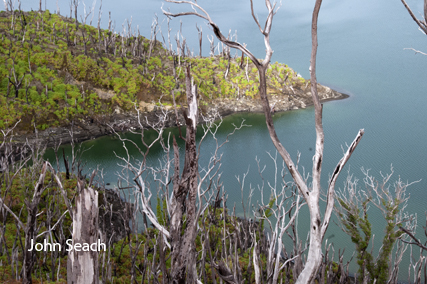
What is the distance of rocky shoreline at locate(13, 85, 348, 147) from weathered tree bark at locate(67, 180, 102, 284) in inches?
496

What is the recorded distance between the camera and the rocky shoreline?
20.0m

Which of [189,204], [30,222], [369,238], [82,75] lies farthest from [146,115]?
[189,204]

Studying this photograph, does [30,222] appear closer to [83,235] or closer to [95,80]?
[83,235]

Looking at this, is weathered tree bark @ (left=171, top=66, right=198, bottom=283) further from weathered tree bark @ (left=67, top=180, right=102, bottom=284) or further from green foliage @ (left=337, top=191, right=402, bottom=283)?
green foliage @ (left=337, top=191, right=402, bottom=283)

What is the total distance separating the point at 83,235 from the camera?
2441 millimetres

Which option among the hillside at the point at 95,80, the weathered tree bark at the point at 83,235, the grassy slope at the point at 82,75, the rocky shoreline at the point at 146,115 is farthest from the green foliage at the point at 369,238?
the grassy slope at the point at 82,75

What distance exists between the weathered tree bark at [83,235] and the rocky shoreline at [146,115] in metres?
12.6

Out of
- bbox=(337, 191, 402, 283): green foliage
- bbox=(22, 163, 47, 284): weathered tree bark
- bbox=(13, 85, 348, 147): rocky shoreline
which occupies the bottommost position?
bbox=(337, 191, 402, 283): green foliage

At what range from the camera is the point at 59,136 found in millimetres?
20438

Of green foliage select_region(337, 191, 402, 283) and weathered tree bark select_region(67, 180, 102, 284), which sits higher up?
weathered tree bark select_region(67, 180, 102, 284)

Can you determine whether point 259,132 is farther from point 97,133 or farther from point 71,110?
point 71,110

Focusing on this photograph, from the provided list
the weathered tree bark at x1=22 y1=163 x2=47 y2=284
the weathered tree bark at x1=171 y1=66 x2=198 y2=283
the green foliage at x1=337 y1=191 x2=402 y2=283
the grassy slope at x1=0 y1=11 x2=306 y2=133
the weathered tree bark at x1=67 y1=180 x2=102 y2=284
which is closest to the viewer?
the weathered tree bark at x1=67 y1=180 x2=102 y2=284

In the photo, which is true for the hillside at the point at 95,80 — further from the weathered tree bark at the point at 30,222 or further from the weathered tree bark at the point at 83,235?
the weathered tree bark at the point at 83,235

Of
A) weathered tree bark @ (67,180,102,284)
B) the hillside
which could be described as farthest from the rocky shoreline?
weathered tree bark @ (67,180,102,284)
